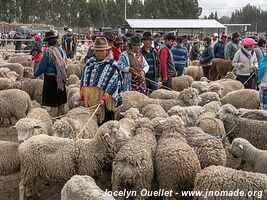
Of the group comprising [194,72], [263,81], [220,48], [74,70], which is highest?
[220,48]

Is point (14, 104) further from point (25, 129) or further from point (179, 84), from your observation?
point (179, 84)

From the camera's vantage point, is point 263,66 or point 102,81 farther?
point 263,66

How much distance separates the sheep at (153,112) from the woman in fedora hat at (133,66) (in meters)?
0.85

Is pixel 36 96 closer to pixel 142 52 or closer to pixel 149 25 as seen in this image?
pixel 142 52

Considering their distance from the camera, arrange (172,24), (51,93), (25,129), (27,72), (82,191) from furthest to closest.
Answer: (172,24), (27,72), (51,93), (25,129), (82,191)

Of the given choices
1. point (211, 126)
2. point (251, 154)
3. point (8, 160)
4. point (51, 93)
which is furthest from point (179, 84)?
point (8, 160)

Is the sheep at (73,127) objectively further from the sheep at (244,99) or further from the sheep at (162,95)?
the sheep at (244,99)

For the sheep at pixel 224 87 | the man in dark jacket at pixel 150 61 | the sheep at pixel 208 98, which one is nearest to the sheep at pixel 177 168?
the sheep at pixel 208 98

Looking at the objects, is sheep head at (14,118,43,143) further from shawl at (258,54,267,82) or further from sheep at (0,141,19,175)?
shawl at (258,54,267,82)

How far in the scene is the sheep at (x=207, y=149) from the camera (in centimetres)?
380

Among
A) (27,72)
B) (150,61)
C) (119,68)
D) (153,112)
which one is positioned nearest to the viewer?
(119,68)

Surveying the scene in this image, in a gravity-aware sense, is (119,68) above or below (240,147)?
above

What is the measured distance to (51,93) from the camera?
19.9 feet

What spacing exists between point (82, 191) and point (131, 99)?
11.2 feet
